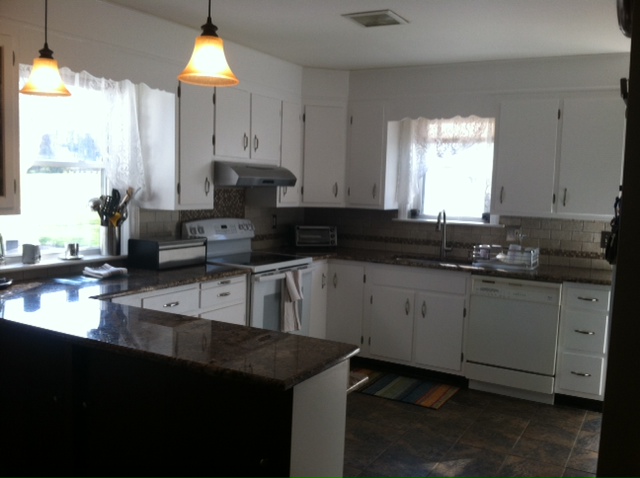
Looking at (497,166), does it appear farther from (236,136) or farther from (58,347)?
(58,347)

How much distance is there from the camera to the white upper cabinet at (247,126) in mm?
4383

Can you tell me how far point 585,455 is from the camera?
3502mm

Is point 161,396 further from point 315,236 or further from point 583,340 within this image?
point 315,236

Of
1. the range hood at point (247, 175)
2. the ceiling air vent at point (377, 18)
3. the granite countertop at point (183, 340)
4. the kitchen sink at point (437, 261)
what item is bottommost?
the granite countertop at point (183, 340)

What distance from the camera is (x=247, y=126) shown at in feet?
15.1

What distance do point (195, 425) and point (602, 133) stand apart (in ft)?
12.0

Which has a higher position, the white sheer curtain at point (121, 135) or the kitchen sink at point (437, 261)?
the white sheer curtain at point (121, 135)

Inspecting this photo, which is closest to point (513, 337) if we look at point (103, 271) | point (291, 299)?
point (291, 299)

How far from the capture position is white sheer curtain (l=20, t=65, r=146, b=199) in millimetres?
3852

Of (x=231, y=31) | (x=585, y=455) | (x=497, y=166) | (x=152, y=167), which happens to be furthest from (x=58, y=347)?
(x=497, y=166)

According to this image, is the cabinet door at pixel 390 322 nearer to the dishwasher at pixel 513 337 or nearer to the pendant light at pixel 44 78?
the dishwasher at pixel 513 337

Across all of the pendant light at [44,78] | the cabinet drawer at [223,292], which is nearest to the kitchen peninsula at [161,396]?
the pendant light at [44,78]

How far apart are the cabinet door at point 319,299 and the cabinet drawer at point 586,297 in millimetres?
1862

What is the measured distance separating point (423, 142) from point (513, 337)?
181cm
